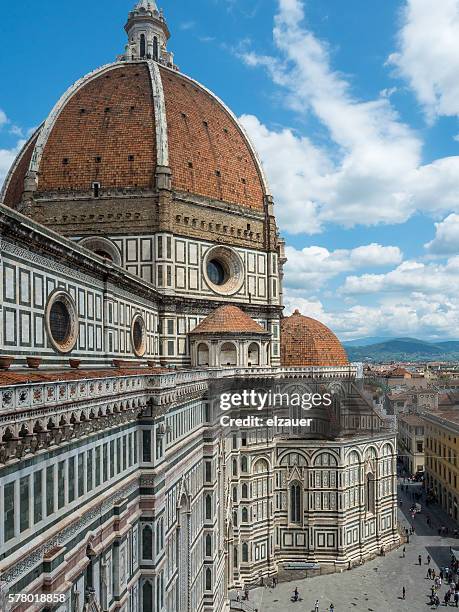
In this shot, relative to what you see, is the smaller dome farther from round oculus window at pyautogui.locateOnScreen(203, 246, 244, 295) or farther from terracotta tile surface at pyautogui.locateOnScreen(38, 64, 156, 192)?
terracotta tile surface at pyautogui.locateOnScreen(38, 64, 156, 192)

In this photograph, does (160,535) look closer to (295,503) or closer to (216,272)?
(295,503)

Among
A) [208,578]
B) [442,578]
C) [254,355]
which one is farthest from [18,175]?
[442,578]

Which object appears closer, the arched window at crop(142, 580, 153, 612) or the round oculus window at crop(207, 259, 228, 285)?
the arched window at crop(142, 580, 153, 612)

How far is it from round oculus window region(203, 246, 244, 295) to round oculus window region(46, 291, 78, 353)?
59.1ft

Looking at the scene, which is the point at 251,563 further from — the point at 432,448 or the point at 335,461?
the point at 432,448

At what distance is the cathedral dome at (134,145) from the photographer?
1495 inches

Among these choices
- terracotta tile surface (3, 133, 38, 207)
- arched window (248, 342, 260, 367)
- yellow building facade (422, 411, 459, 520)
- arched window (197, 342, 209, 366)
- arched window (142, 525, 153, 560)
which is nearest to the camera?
arched window (142, 525, 153, 560)

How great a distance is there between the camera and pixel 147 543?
1772 centimetres

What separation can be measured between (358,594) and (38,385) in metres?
29.2

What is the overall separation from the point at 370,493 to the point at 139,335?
19941mm

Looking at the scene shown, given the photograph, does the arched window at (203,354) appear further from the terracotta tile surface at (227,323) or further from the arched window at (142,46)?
the arched window at (142,46)

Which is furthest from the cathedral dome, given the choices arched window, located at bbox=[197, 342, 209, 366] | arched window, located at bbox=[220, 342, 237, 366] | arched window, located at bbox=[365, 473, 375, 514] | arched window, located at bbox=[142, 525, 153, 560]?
arched window, located at bbox=[142, 525, 153, 560]

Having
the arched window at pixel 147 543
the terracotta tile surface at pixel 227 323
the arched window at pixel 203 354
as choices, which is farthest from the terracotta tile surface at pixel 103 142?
the arched window at pixel 147 543

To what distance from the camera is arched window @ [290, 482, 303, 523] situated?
3862cm
